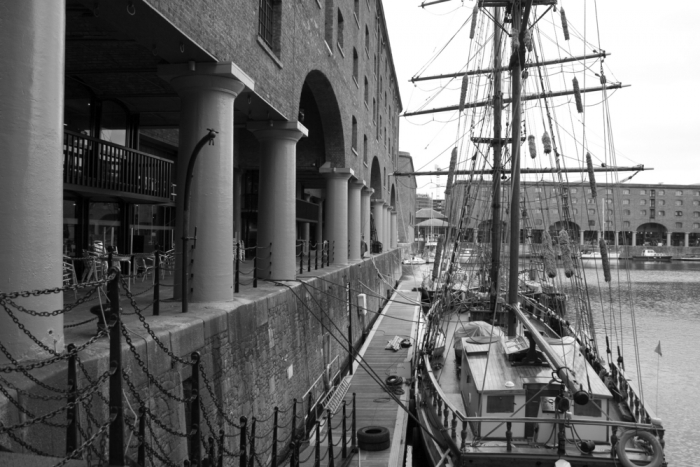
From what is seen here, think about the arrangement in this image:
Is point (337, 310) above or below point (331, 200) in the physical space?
below

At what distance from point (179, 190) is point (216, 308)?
89.2 inches

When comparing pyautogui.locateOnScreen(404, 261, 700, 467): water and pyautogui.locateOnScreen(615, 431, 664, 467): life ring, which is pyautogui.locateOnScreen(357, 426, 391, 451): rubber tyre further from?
pyautogui.locateOnScreen(404, 261, 700, 467): water

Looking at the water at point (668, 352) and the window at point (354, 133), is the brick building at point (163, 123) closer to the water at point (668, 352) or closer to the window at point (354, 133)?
the window at point (354, 133)

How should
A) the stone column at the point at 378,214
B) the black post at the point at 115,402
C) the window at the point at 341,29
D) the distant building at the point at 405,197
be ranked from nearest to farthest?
the black post at the point at 115,402 → the window at the point at 341,29 → the stone column at the point at 378,214 → the distant building at the point at 405,197

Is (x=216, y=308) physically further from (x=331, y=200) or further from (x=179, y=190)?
(x=331, y=200)

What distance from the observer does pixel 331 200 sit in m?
21.0

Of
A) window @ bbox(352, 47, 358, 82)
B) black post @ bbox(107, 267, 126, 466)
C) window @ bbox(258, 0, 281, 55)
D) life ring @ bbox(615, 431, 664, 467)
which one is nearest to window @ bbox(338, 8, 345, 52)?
window @ bbox(352, 47, 358, 82)

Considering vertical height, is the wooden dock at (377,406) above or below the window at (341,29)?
below

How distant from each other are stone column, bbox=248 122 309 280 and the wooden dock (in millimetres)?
2939

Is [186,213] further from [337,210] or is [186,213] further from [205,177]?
[337,210]

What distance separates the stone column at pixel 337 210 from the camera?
20.8 metres

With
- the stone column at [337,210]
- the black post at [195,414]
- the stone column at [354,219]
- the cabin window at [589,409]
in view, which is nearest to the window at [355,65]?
the stone column at [354,219]

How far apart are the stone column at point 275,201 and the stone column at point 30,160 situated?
795 centimetres

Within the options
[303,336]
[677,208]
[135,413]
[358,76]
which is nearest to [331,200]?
[358,76]
